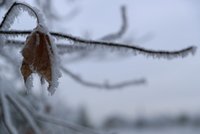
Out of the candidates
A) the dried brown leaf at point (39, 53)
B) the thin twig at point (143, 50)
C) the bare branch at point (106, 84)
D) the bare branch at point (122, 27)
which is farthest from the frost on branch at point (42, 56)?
the bare branch at point (106, 84)

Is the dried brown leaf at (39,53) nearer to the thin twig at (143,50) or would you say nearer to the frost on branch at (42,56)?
the frost on branch at (42,56)

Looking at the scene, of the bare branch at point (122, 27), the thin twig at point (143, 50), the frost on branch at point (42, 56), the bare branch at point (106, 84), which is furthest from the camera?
the bare branch at point (106, 84)

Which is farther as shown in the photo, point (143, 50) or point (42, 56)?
point (143, 50)

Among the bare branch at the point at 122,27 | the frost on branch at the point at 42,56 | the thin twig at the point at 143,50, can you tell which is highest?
the bare branch at the point at 122,27

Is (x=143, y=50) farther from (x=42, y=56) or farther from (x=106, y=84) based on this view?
(x=106, y=84)

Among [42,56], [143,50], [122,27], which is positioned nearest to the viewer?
[42,56]

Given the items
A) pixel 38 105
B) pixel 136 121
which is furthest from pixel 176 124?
pixel 38 105

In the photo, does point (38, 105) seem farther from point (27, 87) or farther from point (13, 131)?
point (27, 87)

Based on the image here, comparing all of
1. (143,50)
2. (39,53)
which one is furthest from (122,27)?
(39,53)
